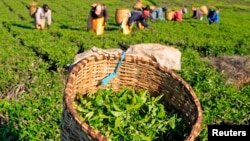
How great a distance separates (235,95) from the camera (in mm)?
9938

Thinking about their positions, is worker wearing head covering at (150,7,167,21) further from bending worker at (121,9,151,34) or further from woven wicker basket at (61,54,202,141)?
woven wicker basket at (61,54,202,141)

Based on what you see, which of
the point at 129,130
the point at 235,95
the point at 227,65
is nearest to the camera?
the point at 129,130

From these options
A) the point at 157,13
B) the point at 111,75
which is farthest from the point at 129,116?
the point at 157,13

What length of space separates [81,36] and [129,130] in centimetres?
1139

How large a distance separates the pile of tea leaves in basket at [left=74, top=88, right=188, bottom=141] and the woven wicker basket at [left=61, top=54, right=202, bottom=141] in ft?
0.28

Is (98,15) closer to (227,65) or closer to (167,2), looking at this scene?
(227,65)

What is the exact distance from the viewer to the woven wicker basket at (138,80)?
15.3ft

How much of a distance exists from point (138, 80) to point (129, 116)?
1.80 ft

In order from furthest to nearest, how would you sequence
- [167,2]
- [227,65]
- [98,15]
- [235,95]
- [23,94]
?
[167,2]
[98,15]
[227,65]
[235,95]
[23,94]

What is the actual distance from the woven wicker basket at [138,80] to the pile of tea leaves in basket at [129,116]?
0.08 m

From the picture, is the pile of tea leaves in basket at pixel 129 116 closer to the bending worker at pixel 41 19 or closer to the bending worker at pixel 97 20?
the bending worker at pixel 97 20

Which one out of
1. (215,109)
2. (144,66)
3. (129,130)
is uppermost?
(144,66)

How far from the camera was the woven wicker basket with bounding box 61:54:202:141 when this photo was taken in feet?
15.3

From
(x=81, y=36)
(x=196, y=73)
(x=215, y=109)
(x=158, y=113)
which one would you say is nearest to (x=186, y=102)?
(x=158, y=113)
